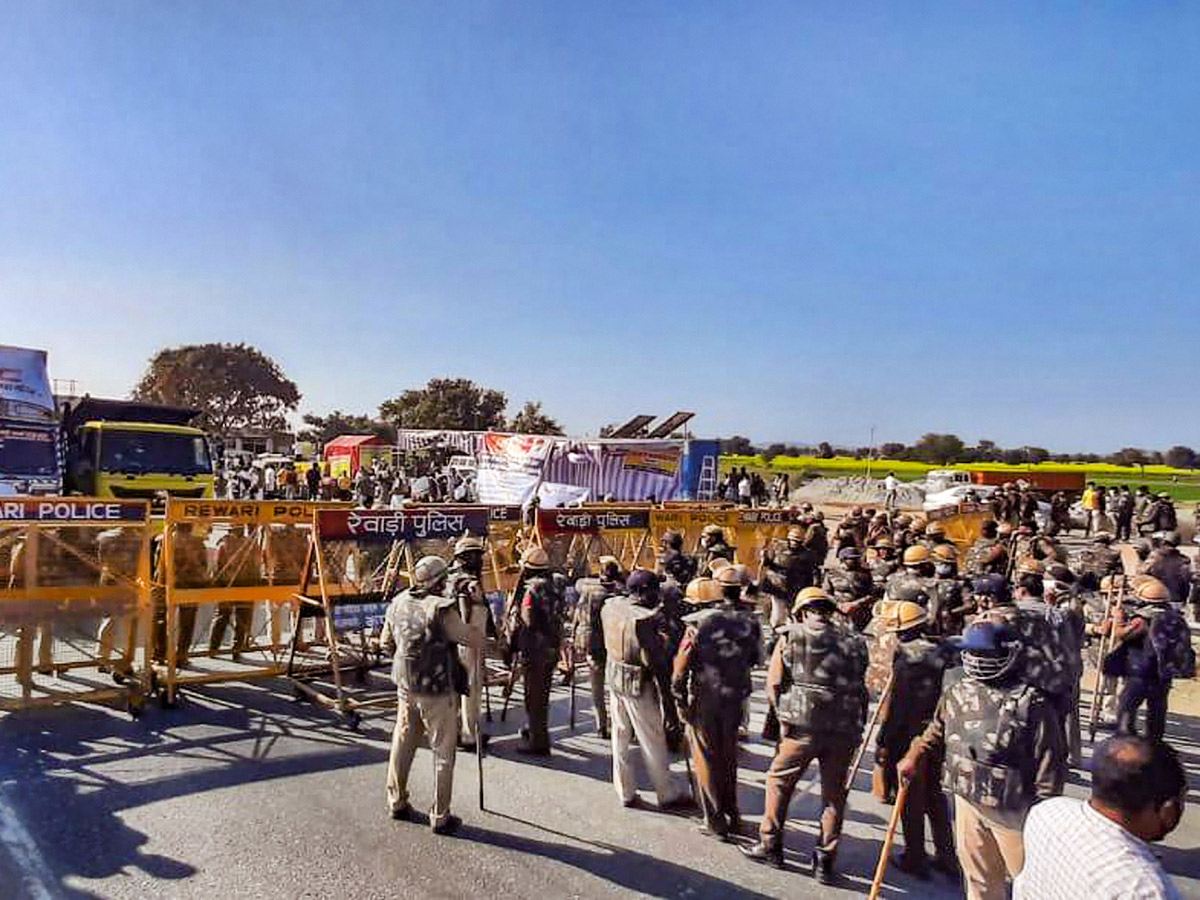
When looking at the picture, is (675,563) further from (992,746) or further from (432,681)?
(992,746)

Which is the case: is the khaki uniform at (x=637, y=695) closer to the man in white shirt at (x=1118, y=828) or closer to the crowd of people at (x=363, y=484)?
the man in white shirt at (x=1118, y=828)

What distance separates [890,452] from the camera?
285 feet

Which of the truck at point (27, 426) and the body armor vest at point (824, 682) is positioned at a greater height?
the truck at point (27, 426)

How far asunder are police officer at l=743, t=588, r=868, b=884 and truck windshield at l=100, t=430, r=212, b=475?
1605 centimetres

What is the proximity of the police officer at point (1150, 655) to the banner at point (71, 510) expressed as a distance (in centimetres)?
910

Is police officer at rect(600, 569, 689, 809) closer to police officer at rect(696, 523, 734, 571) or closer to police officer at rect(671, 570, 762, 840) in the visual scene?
police officer at rect(671, 570, 762, 840)

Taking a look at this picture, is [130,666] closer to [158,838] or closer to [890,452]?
[158,838]

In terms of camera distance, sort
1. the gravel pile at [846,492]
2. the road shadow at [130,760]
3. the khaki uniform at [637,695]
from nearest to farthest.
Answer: the road shadow at [130,760], the khaki uniform at [637,695], the gravel pile at [846,492]

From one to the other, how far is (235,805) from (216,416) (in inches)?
2245

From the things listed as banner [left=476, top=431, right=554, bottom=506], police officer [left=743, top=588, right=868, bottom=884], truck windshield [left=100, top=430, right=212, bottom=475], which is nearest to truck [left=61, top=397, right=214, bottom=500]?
truck windshield [left=100, top=430, right=212, bottom=475]

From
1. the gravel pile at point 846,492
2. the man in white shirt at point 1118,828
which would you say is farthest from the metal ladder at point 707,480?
the gravel pile at point 846,492

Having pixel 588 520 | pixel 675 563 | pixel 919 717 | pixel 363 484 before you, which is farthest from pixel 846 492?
pixel 919 717

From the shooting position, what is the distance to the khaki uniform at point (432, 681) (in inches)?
222

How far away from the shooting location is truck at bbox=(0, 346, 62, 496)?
15672 millimetres
